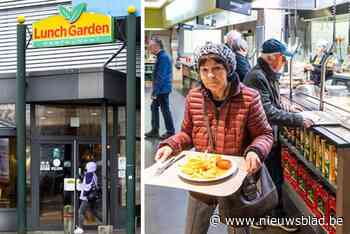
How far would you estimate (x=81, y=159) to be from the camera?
5.95 metres

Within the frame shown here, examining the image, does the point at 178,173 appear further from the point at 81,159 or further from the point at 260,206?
the point at 81,159

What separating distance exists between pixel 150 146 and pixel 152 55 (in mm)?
504

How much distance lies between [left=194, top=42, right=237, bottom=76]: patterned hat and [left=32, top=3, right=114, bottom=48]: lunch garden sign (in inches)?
84.0

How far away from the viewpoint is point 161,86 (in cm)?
286

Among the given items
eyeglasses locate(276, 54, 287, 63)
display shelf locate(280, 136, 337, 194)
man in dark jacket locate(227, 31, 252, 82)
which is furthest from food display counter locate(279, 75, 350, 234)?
man in dark jacket locate(227, 31, 252, 82)

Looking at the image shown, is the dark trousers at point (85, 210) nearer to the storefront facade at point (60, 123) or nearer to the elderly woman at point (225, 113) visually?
the storefront facade at point (60, 123)

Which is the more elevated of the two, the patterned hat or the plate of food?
the patterned hat

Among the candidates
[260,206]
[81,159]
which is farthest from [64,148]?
[260,206]

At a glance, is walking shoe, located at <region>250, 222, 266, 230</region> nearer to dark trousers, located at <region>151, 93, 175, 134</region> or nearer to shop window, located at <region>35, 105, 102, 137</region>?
dark trousers, located at <region>151, 93, 175, 134</region>

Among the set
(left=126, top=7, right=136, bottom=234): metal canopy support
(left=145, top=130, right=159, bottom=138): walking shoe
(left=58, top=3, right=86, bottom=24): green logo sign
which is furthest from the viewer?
(left=58, top=3, right=86, bottom=24): green logo sign

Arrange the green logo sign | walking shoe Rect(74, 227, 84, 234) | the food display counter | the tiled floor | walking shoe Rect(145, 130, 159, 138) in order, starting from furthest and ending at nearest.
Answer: walking shoe Rect(74, 227, 84, 234), the green logo sign, walking shoe Rect(145, 130, 159, 138), the tiled floor, the food display counter

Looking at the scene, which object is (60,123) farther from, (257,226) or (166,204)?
(257,226)

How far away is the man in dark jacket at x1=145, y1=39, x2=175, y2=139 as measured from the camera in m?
2.80

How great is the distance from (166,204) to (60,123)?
3.46 meters
